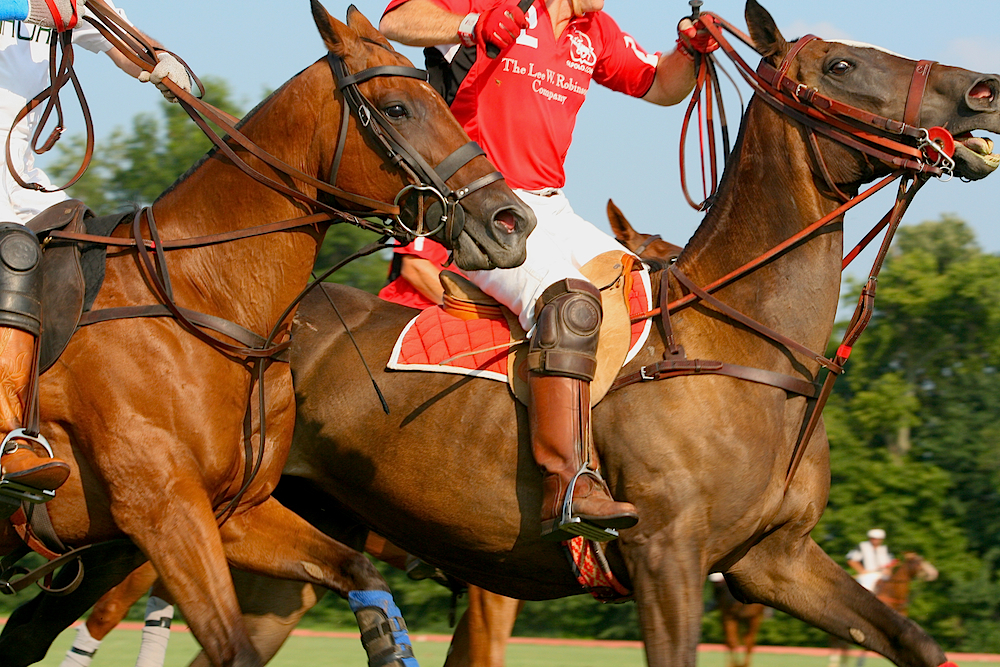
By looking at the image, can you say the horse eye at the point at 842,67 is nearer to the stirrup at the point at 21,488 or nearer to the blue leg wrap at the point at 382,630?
the blue leg wrap at the point at 382,630

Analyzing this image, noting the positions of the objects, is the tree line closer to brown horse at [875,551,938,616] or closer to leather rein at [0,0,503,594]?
brown horse at [875,551,938,616]

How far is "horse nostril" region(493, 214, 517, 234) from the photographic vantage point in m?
4.12

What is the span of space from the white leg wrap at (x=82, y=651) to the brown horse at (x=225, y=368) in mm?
2453

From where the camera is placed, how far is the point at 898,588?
47.0 ft

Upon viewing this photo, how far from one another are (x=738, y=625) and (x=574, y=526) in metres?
7.72

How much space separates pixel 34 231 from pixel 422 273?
188 centimetres

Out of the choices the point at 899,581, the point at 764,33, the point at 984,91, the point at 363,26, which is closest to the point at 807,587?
the point at 984,91

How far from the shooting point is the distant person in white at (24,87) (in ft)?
14.9

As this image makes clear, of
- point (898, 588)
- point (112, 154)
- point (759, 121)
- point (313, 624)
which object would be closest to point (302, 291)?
point (759, 121)

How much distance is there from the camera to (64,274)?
14.3 ft

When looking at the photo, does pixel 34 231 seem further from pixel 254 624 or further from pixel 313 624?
pixel 313 624

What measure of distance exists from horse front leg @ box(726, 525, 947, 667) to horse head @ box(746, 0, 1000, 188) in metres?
1.52

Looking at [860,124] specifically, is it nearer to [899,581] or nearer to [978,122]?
[978,122]

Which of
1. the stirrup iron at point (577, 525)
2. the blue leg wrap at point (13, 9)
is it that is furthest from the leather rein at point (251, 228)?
the stirrup iron at point (577, 525)
